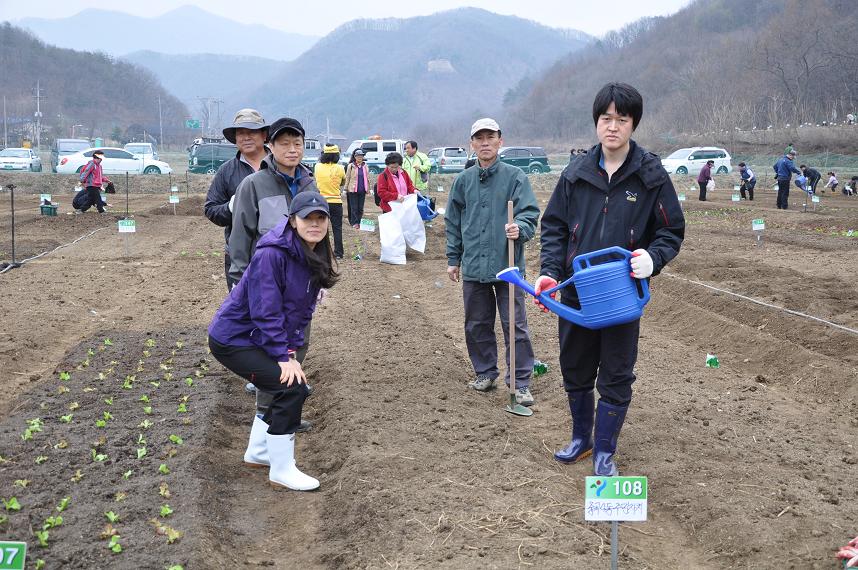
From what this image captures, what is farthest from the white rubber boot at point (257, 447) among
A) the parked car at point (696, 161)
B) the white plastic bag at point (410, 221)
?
the parked car at point (696, 161)

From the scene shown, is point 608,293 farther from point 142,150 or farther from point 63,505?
point 142,150

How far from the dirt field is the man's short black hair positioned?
6.58 feet

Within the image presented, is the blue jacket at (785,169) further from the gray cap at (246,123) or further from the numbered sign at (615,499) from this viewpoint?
the numbered sign at (615,499)

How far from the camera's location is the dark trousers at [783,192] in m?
24.5

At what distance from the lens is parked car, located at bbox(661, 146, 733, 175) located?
38841mm

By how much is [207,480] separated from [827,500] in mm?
3350

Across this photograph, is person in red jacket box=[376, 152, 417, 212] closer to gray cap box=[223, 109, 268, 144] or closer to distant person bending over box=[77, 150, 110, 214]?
gray cap box=[223, 109, 268, 144]

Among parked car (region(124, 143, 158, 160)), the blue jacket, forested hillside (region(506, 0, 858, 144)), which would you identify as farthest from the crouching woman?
forested hillside (region(506, 0, 858, 144))

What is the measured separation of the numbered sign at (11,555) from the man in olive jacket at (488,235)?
3.98 metres

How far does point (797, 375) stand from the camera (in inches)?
Answer: 299

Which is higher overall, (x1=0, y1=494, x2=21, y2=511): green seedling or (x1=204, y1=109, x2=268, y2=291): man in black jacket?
(x1=204, y1=109, x2=268, y2=291): man in black jacket

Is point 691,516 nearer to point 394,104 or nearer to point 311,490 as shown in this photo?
point 311,490

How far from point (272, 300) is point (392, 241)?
9.79m

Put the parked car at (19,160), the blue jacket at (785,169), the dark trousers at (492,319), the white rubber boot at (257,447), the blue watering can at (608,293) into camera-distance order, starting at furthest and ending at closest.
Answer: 1. the parked car at (19,160)
2. the blue jacket at (785,169)
3. the dark trousers at (492,319)
4. the white rubber boot at (257,447)
5. the blue watering can at (608,293)
